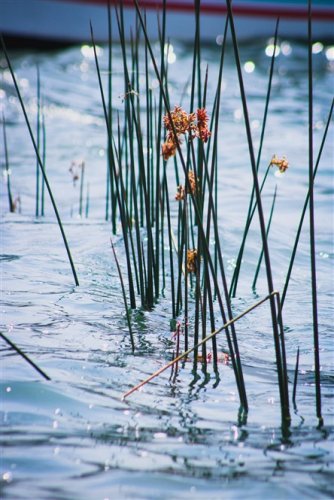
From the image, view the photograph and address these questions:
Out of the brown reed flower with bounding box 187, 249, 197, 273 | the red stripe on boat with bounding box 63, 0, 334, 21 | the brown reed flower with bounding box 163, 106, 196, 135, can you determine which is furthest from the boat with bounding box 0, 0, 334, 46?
the brown reed flower with bounding box 163, 106, 196, 135

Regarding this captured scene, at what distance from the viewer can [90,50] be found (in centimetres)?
903

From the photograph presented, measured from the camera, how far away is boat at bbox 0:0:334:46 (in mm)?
8719

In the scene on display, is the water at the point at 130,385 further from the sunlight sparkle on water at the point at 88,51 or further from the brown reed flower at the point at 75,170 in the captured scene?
the sunlight sparkle on water at the point at 88,51

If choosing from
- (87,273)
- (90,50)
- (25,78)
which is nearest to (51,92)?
(25,78)

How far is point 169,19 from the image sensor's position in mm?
9344

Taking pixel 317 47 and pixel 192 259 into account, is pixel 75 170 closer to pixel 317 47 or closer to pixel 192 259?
pixel 192 259

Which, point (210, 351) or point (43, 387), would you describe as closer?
point (43, 387)

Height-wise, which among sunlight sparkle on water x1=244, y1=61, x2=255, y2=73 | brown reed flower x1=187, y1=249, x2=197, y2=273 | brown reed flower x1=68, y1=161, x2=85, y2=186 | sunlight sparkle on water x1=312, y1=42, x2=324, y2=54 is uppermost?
sunlight sparkle on water x1=312, y1=42, x2=324, y2=54

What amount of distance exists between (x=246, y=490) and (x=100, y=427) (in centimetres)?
34

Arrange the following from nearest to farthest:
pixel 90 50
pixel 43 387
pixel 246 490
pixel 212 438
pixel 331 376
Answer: pixel 246 490
pixel 212 438
pixel 43 387
pixel 331 376
pixel 90 50

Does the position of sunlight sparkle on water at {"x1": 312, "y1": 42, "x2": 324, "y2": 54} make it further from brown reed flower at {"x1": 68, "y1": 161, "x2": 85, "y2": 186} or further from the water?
the water

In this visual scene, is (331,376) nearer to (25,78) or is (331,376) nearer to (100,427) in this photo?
(100,427)

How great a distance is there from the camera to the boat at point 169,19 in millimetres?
8719

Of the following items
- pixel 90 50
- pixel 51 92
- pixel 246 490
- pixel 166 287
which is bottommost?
pixel 246 490
